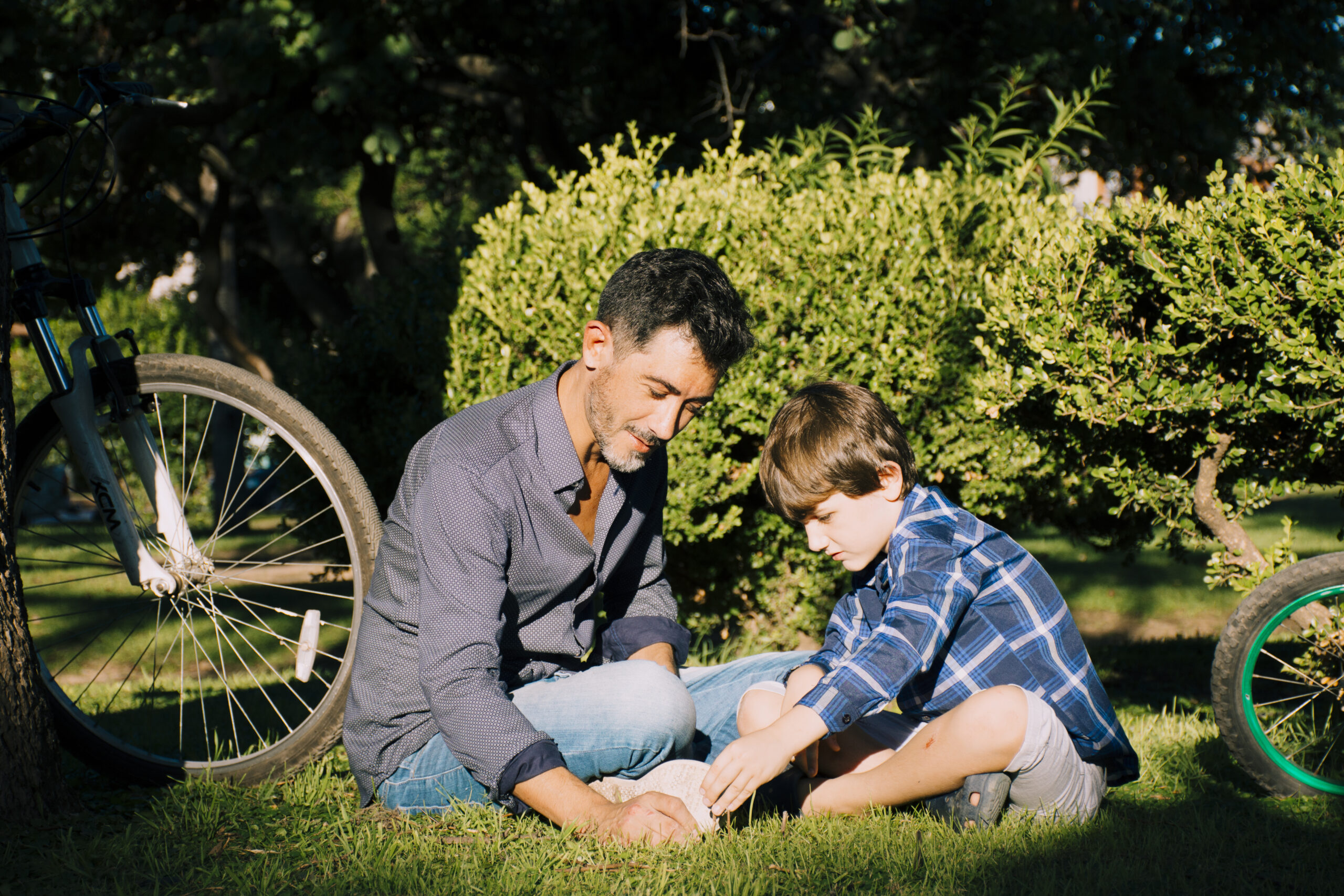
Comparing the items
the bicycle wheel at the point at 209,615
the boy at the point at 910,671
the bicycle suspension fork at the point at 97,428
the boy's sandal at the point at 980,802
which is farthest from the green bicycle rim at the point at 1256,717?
the bicycle suspension fork at the point at 97,428

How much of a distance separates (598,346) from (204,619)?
635 cm

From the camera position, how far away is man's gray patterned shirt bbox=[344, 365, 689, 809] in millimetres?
2438

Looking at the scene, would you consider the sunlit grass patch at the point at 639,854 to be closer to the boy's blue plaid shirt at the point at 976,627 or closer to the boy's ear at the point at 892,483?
the boy's blue plaid shirt at the point at 976,627

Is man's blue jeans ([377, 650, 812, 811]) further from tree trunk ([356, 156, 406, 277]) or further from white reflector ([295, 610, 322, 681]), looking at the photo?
tree trunk ([356, 156, 406, 277])

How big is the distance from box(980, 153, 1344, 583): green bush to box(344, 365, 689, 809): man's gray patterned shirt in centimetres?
154

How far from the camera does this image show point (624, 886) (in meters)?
2.29

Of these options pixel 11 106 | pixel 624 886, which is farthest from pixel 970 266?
pixel 11 106

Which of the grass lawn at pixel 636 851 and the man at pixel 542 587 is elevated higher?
the man at pixel 542 587

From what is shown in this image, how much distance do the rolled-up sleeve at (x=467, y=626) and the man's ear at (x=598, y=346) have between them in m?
0.45

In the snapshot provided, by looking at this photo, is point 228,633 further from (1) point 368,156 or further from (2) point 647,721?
(2) point 647,721

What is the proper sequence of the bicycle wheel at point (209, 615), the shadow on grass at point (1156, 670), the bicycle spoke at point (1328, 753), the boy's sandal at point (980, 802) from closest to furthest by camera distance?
the boy's sandal at point (980, 802)
the bicycle wheel at point (209, 615)
the bicycle spoke at point (1328, 753)
the shadow on grass at point (1156, 670)

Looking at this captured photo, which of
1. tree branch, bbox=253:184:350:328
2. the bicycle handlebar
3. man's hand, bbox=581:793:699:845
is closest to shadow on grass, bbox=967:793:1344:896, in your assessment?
man's hand, bbox=581:793:699:845

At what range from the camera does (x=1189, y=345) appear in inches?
130

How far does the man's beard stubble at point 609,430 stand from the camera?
2682mm
